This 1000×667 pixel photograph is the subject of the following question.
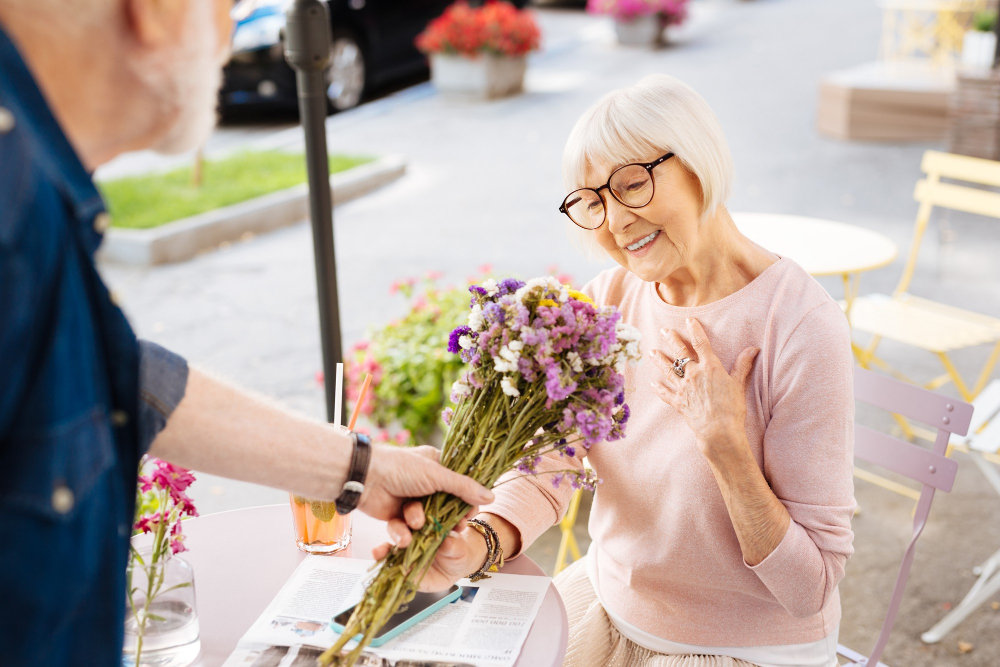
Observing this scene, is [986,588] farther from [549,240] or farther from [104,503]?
[549,240]

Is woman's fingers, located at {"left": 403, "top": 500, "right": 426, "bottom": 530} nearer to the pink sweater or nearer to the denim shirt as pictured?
the pink sweater

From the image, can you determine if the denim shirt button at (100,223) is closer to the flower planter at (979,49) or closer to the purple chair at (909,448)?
the purple chair at (909,448)

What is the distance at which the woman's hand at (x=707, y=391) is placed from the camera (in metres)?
1.69

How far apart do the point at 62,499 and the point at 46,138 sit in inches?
14.3

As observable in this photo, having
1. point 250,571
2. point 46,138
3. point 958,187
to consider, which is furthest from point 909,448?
point 958,187

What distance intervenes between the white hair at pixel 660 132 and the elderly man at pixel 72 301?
828 millimetres

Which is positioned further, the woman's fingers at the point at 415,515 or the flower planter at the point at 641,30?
the flower planter at the point at 641,30

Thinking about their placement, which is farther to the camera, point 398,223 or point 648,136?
point 398,223

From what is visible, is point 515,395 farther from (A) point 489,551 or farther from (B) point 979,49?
(B) point 979,49

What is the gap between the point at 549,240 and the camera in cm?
659

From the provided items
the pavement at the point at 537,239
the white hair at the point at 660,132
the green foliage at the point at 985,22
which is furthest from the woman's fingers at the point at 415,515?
the green foliage at the point at 985,22

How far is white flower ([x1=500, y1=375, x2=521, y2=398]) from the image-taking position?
1438 mm

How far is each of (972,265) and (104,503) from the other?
20.1ft

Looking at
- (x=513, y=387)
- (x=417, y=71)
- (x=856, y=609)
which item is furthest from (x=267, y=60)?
(x=513, y=387)
